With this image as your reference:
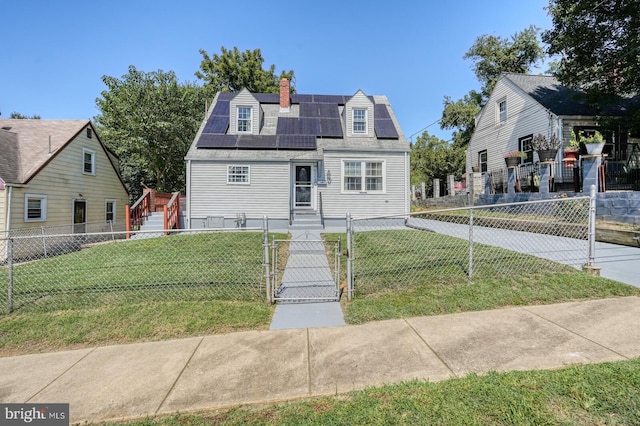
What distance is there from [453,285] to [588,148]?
8.20 m

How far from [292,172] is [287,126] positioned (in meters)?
2.63

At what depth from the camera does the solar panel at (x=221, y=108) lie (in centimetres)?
1412

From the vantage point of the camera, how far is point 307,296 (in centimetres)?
510

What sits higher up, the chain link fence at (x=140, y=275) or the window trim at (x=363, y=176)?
the window trim at (x=363, y=176)

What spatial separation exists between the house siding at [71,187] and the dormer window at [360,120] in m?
14.4

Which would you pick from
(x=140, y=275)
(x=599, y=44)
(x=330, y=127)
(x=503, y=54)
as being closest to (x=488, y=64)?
(x=503, y=54)

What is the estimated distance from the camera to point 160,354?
346 cm

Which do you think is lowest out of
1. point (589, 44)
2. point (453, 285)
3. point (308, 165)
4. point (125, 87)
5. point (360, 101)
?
point (453, 285)

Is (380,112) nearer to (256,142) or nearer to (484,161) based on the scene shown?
(256,142)

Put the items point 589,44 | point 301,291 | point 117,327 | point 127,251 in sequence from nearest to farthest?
point 117,327 → point 301,291 → point 127,251 → point 589,44

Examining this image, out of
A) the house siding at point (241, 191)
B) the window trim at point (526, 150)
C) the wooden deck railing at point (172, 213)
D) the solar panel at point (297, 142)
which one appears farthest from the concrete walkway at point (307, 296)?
the window trim at point (526, 150)

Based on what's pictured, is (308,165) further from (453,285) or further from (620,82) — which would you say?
(620,82)

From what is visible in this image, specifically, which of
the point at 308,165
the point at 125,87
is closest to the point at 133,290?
the point at 308,165

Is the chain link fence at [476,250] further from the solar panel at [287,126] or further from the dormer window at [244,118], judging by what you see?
the dormer window at [244,118]
